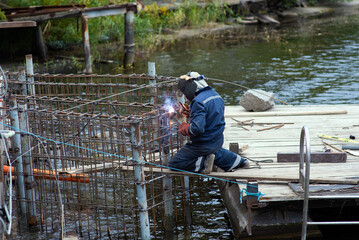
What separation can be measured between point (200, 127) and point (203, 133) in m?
0.26

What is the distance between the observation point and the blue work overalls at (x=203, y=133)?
271 inches

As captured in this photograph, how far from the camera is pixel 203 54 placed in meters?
24.3

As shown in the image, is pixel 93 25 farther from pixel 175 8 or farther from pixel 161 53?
pixel 175 8

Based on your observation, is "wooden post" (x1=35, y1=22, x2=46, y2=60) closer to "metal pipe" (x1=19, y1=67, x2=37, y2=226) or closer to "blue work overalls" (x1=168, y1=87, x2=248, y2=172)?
"metal pipe" (x1=19, y1=67, x2=37, y2=226)

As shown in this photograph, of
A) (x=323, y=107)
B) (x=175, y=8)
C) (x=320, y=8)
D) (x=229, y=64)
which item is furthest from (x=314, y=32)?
(x=323, y=107)

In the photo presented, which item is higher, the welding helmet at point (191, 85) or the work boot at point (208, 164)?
the welding helmet at point (191, 85)

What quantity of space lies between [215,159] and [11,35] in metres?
16.6

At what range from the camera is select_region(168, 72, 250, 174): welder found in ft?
22.6

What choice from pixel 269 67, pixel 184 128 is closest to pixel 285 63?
pixel 269 67

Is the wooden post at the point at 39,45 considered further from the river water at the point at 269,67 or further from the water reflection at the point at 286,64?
the water reflection at the point at 286,64

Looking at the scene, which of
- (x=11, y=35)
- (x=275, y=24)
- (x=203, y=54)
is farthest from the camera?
(x=275, y=24)

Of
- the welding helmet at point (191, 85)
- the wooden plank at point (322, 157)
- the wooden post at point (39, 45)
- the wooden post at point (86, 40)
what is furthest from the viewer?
the wooden post at point (39, 45)

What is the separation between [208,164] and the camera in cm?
716

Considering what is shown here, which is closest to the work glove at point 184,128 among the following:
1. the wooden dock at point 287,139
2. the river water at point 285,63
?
the wooden dock at point 287,139
